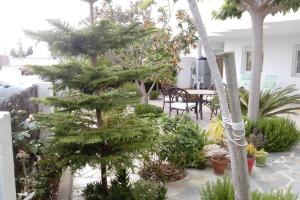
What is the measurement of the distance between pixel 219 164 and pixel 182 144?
69cm

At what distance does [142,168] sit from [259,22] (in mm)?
3852

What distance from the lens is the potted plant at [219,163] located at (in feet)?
15.7

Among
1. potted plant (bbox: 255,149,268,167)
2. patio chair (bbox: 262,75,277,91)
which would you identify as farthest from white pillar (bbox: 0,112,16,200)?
patio chair (bbox: 262,75,277,91)

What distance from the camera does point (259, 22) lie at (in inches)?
242

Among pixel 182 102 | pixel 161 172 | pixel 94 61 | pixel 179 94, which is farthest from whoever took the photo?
pixel 182 102

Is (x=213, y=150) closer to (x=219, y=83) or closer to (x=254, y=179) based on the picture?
(x=254, y=179)

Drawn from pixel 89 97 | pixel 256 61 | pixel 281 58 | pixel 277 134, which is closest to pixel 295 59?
pixel 281 58

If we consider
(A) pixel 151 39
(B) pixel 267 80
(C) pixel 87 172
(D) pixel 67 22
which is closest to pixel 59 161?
(D) pixel 67 22

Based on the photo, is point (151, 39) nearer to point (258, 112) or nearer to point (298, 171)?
point (258, 112)

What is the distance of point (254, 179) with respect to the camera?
15.4 ft

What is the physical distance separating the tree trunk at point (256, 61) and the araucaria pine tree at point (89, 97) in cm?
362

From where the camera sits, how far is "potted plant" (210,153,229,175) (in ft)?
15.7

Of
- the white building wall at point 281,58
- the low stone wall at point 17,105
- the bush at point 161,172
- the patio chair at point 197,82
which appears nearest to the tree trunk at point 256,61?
the bush at point 161,172

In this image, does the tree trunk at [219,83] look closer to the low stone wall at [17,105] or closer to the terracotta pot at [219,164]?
the low stone wall at [17,105]
